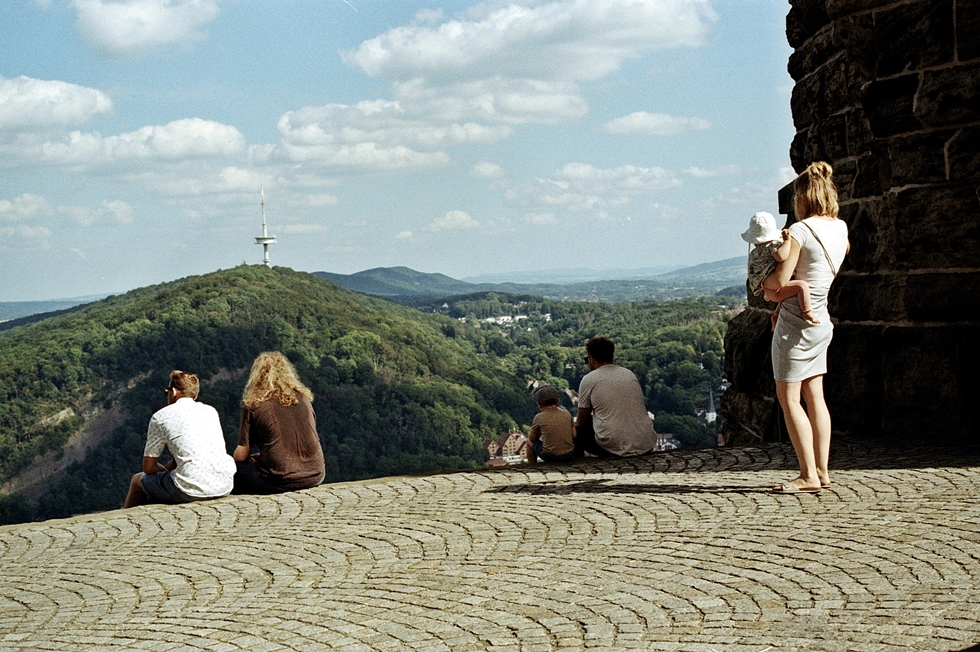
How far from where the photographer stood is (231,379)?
80312 millimetres

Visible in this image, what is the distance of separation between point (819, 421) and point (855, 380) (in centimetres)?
173

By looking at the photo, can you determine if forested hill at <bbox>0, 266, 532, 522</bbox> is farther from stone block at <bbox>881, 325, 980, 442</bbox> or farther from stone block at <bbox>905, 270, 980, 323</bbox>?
stone block at <bbox>905, 270, 980, 323</bbox>

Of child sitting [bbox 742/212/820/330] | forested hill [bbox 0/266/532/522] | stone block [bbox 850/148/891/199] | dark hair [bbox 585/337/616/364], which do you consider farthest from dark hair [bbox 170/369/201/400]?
forested hill [bbox 0/266/532/522]

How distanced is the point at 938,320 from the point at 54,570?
16.5 ft

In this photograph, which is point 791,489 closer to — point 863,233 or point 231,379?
point 863,233

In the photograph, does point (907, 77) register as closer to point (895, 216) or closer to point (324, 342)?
point (895, 216)

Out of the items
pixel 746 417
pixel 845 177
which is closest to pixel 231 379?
pixel 746 417

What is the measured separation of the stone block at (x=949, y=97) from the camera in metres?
6.59

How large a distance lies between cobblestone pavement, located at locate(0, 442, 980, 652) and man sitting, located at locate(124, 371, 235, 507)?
0.15 m

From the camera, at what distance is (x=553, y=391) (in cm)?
816

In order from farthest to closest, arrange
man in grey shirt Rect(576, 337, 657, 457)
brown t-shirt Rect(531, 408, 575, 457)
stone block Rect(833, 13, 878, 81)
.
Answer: brown t-shirt Rect(531, 408, 575, 457), man in grey shirt Rect(576, 337, 657, 457), stone block Rect(833, 13, 878, 81)

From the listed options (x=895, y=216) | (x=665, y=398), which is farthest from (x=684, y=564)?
(x=665, y=398)

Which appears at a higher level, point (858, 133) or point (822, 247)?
point (858, 133)

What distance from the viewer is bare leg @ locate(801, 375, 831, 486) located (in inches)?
225
